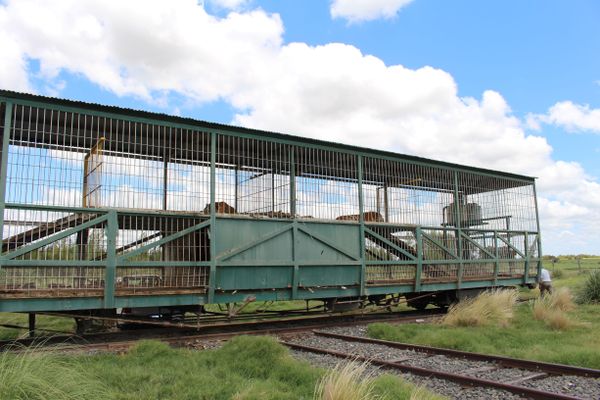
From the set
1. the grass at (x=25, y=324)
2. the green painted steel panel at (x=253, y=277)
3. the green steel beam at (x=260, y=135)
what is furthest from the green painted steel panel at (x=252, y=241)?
the grass at (x=25, y=324)

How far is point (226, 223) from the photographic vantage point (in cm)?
1048

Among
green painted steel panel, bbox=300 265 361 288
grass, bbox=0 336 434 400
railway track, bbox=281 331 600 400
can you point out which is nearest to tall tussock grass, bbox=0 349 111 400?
grass, bbox=0 336 434 400

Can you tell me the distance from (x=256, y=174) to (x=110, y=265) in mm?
4932

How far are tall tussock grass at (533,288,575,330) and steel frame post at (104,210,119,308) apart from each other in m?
9.43

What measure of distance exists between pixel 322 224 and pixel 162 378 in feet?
21.3

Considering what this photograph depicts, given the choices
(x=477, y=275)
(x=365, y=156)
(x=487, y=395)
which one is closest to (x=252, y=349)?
(x=487, y=395)

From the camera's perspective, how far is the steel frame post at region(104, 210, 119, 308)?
8930 millimetres

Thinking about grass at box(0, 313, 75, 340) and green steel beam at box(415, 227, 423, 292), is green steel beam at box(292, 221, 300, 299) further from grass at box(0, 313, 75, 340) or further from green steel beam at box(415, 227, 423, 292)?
grass at box(0, 313, 75, 340)

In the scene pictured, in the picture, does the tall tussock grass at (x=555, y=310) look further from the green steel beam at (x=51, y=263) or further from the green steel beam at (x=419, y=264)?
the green steel beam at (x=51, y=263)

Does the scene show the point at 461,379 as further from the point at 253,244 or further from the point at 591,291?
the point at 591,291

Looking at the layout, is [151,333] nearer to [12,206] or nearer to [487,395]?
[12,206]

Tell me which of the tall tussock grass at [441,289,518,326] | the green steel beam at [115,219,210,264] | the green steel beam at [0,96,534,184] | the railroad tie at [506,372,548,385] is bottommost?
the railroad tie at [506,372,548,385]

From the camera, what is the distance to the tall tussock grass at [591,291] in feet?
52.5

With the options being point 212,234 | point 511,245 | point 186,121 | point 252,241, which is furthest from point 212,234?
point 511,245
